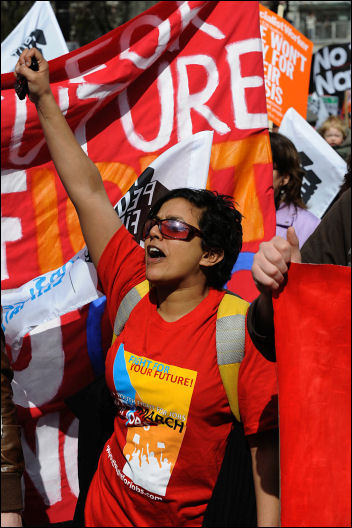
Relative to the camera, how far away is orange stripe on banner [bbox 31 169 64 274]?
A: 3389 millimetres

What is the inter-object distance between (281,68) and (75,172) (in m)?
3.63

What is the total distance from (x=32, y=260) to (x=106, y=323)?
0.42 m

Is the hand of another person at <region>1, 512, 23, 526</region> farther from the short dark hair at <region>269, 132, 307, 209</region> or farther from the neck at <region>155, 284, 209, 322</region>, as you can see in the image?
the short dark hair at <region>269, 132, 307, 209</region>

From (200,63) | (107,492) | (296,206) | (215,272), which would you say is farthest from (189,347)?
(296,206)

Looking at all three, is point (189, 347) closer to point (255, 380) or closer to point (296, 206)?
point (255, 380)

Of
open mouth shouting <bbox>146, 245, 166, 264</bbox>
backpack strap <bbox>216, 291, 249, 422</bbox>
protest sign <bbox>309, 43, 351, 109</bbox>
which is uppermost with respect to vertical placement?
open mouth shouting <bbox>146, 245, 166, 264</bbox>

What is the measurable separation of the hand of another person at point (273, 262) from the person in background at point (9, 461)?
705 mm

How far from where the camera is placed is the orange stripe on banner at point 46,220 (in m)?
3.39

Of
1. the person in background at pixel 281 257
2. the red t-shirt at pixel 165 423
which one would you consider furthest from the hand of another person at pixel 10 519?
the person in background at pixel 281 257

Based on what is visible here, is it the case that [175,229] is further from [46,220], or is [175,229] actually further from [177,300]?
[46,220]

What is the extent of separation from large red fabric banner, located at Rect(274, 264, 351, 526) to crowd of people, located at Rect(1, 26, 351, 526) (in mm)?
74

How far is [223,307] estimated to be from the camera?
7.60ft

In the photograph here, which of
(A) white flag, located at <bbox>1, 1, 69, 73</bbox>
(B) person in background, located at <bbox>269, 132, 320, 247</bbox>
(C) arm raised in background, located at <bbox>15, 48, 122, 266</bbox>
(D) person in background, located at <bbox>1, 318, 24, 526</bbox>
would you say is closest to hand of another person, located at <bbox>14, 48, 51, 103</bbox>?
(C) arm raised in background, located at <bbox>15, 48, 122, 266</bbox>

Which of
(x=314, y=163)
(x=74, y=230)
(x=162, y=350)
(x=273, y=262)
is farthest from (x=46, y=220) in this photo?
(x=314, y=163)
